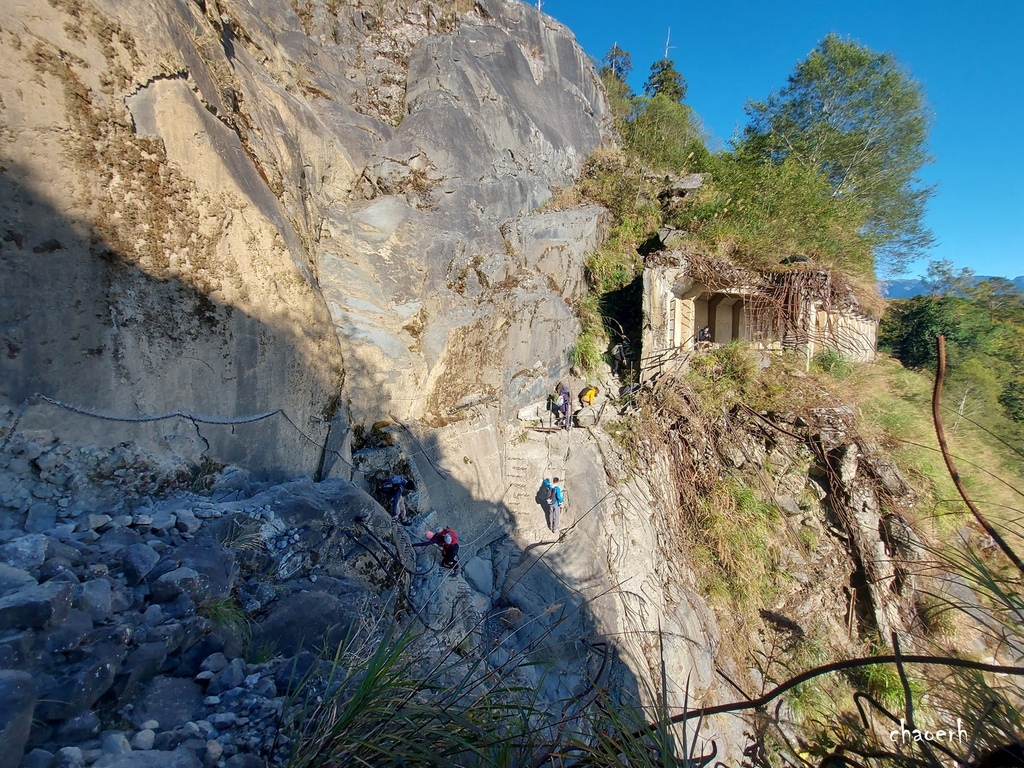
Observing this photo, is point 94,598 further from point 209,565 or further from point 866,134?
point 866,134

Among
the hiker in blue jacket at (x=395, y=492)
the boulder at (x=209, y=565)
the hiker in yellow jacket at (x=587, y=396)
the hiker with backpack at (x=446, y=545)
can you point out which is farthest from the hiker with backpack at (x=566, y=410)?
the boulder at (x=209, y=565)

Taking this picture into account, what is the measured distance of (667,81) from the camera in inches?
695

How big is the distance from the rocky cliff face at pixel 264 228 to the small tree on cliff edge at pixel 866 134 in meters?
8.60

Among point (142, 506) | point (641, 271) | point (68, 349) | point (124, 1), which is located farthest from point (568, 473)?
point (124, 1)

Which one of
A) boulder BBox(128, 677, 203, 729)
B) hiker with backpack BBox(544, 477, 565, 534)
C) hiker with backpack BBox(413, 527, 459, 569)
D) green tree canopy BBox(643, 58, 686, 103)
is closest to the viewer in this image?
boulder BBox(128, 677, 203, 729)

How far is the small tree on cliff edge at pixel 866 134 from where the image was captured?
38.2 ft

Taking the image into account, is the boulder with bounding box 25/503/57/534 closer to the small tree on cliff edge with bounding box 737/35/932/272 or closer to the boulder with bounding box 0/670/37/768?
the boulder with bounding box 0/670/37/768

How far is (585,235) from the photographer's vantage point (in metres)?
9.50

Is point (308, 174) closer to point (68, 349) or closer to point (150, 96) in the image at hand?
point (150, 96)

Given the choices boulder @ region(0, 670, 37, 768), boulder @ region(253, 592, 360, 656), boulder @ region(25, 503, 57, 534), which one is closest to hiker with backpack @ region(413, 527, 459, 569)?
boulder @ region(253, 592, 360, 656)

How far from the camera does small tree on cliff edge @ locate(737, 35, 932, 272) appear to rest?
38.2 ft

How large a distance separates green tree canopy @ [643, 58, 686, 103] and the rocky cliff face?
1154cm

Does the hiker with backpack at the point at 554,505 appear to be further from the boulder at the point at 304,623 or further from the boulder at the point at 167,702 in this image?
the boulder at the point at 167,702

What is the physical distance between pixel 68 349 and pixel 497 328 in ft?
18.2
